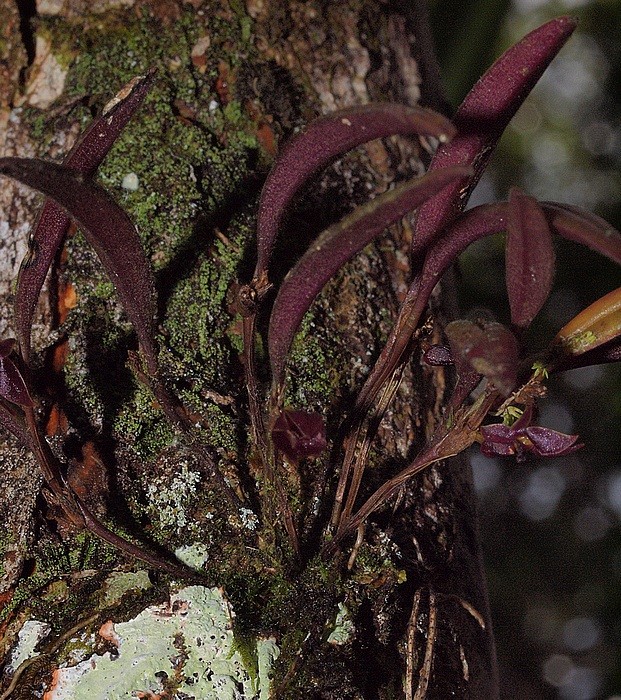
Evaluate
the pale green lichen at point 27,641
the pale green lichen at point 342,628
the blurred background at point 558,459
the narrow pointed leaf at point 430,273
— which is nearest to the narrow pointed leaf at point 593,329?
the narrow pointed leaf at point 430,273

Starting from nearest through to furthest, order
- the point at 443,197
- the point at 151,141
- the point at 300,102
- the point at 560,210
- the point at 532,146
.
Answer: the point at 560,210
the point at 443,197
the point at 151,141
the point at 300,102
the point at 532,146

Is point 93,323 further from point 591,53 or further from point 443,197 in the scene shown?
point 591,53

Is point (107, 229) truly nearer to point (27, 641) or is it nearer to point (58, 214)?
point (58, 214)

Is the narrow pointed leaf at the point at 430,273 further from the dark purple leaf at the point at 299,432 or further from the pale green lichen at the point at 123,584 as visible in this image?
the pale green lichen at the point at 123,584

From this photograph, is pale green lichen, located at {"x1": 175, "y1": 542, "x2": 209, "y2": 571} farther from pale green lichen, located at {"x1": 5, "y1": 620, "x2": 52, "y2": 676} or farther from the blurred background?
the blurred background

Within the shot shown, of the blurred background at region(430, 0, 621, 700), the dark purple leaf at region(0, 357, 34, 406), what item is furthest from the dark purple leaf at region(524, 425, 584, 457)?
the blurred background at region(430, 0, 621, 700)

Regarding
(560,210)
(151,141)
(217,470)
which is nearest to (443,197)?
(560,210)
